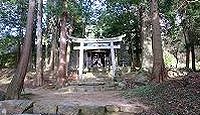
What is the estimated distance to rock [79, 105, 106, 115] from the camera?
10.2 m

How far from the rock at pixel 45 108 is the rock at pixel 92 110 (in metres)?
0.95

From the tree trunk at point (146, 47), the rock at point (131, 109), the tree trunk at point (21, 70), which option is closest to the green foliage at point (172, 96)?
the rock at point (131, 109)

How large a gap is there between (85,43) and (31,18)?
8.25m

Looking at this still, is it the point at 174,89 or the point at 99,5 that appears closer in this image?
the point at 174,89

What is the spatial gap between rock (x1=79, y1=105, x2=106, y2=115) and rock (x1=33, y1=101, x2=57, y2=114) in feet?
3.12

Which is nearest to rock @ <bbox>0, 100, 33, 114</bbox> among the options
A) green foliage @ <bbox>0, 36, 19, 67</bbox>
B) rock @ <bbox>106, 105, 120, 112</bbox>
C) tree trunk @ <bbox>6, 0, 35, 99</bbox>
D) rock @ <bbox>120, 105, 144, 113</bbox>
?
tree trunk @ <bbox>6, 0, 35, 99</bbox>

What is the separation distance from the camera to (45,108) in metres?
10.3

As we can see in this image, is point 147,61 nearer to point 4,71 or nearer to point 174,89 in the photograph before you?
point 174,89

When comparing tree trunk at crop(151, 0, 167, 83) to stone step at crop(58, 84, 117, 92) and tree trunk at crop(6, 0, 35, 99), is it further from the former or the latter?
tree trunk at crop(6, 0, 35, 99)

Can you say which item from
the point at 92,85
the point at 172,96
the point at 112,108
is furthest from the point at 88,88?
the point at 172,96

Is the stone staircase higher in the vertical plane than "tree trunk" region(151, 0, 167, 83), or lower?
lower

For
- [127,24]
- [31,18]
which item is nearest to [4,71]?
[127,24]

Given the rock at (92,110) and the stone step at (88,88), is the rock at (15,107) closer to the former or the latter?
the rock at (92,110)

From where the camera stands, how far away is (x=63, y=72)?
18.0 meters
